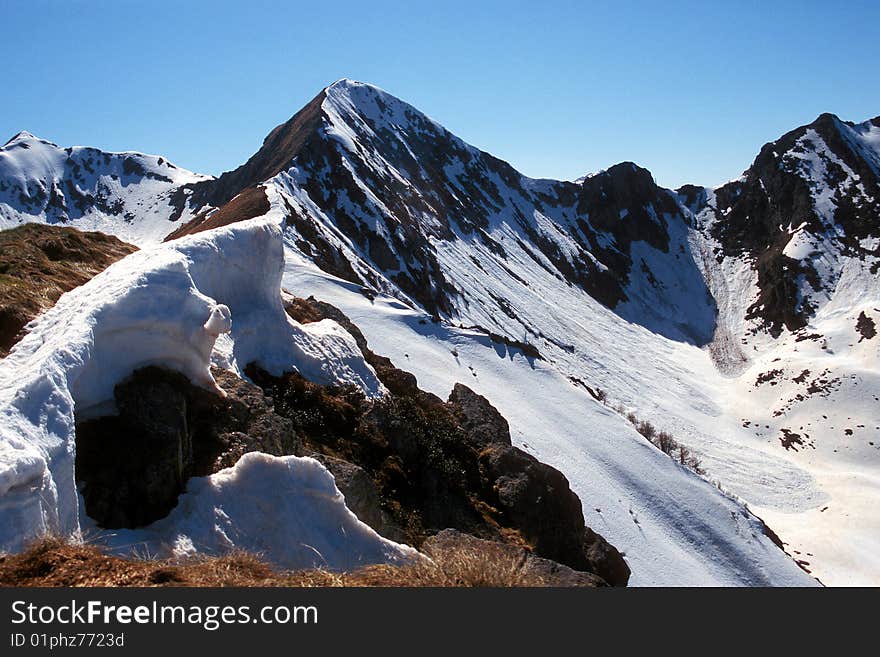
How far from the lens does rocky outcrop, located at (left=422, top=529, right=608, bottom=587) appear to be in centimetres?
822

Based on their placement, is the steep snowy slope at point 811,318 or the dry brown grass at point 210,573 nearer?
the dry brown grass at point 210,573

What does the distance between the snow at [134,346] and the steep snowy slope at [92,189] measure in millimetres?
83454

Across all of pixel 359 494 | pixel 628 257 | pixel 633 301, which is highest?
pixel 628 257

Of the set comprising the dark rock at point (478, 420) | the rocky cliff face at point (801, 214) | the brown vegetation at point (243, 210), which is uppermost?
the rocky cliff face at point (801, 214)

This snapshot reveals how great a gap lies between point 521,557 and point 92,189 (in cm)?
12479

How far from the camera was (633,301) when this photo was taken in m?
99.2

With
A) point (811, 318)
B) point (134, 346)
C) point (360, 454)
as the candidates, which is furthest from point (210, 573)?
point (811, 318)

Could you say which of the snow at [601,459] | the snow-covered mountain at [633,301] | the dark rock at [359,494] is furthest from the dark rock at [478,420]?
the snow at [601,459]

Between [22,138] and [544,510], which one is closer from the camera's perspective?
[544,510]

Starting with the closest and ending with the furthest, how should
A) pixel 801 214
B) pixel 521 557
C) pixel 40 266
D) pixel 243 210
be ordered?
pixel 521 557 < pixel 40 266 < pixel 243 210 < pixel 801 214

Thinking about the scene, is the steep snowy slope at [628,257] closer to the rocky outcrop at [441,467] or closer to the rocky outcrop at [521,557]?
the rocky outcrop at [441,467]

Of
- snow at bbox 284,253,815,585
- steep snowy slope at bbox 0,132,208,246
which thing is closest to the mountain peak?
steep snowy slope at bbox 0,132,208,246

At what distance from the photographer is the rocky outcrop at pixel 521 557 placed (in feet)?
27.0

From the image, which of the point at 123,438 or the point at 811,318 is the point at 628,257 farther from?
the point at 123,438
